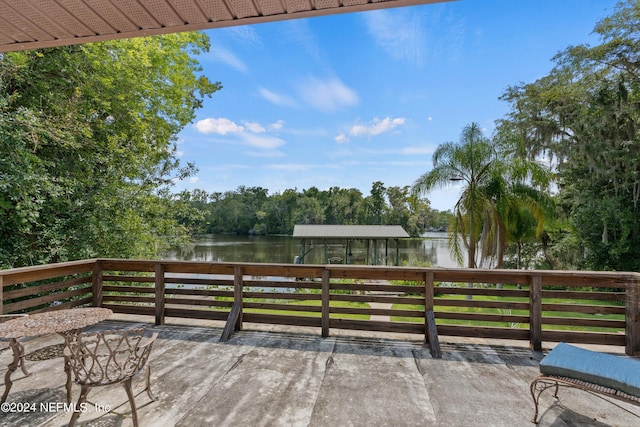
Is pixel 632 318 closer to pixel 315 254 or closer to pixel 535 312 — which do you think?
pixel 535 312

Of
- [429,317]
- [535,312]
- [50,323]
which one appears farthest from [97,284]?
[535,312]

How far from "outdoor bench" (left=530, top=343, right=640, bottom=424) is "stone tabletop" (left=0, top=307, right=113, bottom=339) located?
10.2 ft

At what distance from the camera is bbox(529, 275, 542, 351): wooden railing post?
324cm

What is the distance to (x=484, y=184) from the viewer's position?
891 cm

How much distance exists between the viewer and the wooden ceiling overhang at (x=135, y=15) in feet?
5.82

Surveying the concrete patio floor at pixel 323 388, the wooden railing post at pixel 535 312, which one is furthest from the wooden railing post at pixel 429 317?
the wooden railing post at pixel 535 312

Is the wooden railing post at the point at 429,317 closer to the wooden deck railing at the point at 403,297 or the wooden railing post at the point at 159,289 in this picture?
the wooden deck railing at the point at 403,297

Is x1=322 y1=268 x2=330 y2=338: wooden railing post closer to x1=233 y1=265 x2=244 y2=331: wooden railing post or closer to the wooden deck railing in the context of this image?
the wooden deck railing

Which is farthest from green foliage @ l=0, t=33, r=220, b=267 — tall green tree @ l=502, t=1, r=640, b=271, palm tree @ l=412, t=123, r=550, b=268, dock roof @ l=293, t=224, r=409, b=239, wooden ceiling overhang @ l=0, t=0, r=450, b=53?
tall green tree @ l=502, t=1, r=640, b=271

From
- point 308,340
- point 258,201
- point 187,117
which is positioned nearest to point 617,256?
point 308,340

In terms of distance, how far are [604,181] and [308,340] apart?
11743mm

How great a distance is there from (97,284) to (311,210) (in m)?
40.7

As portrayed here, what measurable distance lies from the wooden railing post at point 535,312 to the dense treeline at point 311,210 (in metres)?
31.7

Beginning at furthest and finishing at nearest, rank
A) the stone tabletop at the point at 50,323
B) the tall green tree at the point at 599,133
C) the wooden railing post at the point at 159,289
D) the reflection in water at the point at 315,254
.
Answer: the reflection in water at the point at 315,254 → the tall green tree at the point at 599,133 → the wooden railing post at the point at 159,289 → the stone tabletop at the point at 50,323
